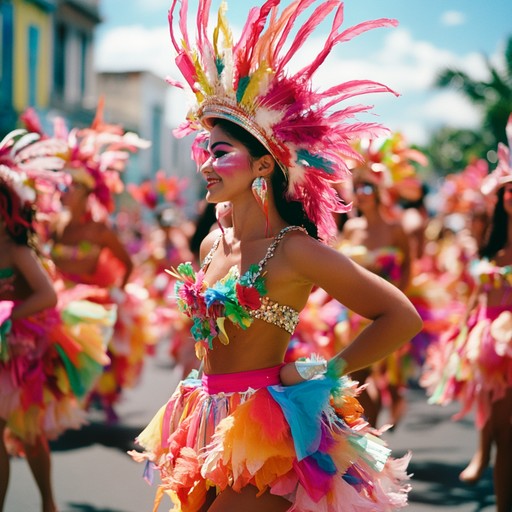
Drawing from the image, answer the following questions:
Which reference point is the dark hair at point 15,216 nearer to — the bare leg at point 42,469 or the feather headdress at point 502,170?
the bare leg at point 42,469

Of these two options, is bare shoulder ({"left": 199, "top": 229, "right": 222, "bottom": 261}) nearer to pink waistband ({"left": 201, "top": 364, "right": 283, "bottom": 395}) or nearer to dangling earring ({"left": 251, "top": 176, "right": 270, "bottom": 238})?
dangling earring ({"left": 251, "top": 176, "right": 270, "bottom": 238})

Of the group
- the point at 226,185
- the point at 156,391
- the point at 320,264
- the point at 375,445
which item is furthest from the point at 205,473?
the point at 156,391

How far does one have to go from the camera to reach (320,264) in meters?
2.66

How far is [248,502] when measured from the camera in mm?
2607

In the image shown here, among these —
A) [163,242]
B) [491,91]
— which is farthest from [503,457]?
[491,91]

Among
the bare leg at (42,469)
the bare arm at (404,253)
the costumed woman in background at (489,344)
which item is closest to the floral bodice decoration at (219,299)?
the bare leg at (42,469)

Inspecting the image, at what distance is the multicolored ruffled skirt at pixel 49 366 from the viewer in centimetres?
449

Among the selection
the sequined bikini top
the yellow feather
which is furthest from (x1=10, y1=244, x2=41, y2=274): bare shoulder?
the yellow feather

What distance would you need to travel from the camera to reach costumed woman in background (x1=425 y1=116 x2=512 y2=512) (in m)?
4.81

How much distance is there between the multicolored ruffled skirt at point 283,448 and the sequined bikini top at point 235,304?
166 millimetres

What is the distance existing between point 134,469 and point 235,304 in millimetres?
3656

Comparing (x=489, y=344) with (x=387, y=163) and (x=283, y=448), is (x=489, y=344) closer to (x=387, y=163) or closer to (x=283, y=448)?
(x=387, y=163)

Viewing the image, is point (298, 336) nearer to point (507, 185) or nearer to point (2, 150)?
point (507, 185)

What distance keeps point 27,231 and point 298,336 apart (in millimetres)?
2178
